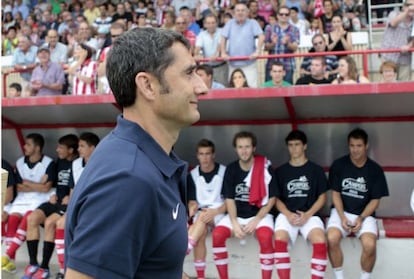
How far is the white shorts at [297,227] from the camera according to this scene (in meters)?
6.07

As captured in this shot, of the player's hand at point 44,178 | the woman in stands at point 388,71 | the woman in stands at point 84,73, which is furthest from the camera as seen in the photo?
the woman in stands at point 84,73

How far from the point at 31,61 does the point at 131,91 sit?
1013 cm

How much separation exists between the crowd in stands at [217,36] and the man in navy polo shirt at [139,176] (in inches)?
211

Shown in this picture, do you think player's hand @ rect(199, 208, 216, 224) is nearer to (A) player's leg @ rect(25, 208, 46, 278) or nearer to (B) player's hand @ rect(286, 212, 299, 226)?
(B) player's hand @ rect(286, 212, 299, 226)

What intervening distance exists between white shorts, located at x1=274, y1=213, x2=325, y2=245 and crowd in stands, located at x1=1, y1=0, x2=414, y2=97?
191 cm

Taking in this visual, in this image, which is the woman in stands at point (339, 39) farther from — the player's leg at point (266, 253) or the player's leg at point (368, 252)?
the player's leg at point (266, 253)

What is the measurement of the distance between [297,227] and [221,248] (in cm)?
82

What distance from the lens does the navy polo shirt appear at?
1306 millimetres

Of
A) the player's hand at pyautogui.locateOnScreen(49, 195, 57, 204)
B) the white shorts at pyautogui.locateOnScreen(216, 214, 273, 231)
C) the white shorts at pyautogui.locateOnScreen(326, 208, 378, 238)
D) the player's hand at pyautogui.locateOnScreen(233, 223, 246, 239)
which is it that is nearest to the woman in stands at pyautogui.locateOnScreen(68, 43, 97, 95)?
the player's hand at pyautogui.locateOnScreen(49, 195, 57, 204)

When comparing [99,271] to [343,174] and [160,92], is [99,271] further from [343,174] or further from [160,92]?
[343,174]

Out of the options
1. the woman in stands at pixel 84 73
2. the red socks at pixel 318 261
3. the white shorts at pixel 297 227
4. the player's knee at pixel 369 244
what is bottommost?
the red socks at pixel 318 261

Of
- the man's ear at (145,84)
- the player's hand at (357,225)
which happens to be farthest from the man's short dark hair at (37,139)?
the man's ear at (145,84)

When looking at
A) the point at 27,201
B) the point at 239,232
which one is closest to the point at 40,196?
the point at 27,201

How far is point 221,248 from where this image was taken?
6.22 metres
